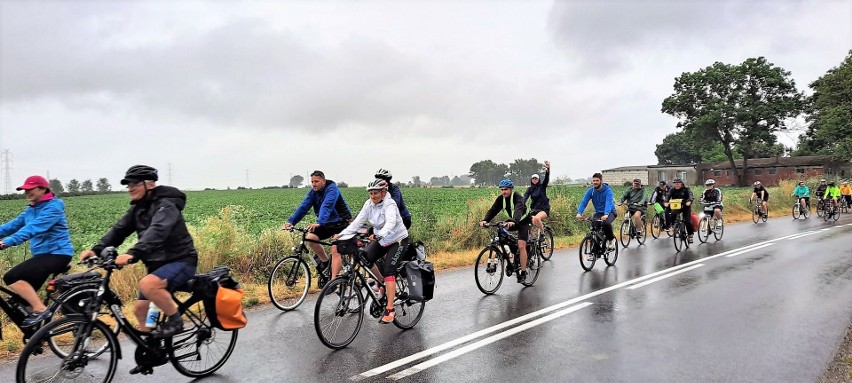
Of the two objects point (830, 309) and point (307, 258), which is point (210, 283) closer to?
point (307, 258)

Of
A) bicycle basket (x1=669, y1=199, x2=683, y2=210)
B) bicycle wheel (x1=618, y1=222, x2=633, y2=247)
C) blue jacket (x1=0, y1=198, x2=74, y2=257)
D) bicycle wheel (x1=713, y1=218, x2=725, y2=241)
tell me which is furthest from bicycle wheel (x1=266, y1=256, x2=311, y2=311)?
bicycle wheel (x1=713, y1=218, x2=725, y2=241)

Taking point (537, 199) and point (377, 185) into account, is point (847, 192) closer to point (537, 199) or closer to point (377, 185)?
point (537, 199)

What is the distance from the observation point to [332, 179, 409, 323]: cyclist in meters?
5.54

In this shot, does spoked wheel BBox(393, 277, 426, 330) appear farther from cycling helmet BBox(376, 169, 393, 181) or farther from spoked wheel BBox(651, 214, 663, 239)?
spoked wheel BBox(651, 214, 663, 239)

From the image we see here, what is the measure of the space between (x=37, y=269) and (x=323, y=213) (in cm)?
333

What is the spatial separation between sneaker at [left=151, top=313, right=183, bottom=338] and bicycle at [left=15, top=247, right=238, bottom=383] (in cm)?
8

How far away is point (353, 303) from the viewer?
5.28 meters

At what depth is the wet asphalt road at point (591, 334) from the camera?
→ 174 inches

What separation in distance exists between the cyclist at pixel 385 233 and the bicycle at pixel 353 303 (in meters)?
0.13

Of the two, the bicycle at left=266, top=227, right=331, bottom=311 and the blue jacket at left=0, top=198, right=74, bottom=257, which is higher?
the blue jacket at left=0, top=198, right=74, bottom=257

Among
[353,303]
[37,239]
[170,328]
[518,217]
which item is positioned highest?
[37,239]

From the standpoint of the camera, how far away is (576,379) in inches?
167

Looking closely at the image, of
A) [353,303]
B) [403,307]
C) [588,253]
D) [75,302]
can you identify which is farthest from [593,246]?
[75,302]

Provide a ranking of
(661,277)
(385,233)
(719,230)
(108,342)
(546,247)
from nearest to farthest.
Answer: (108,342)
(385,233)
(661,277)
(546,247)
(719,230)
